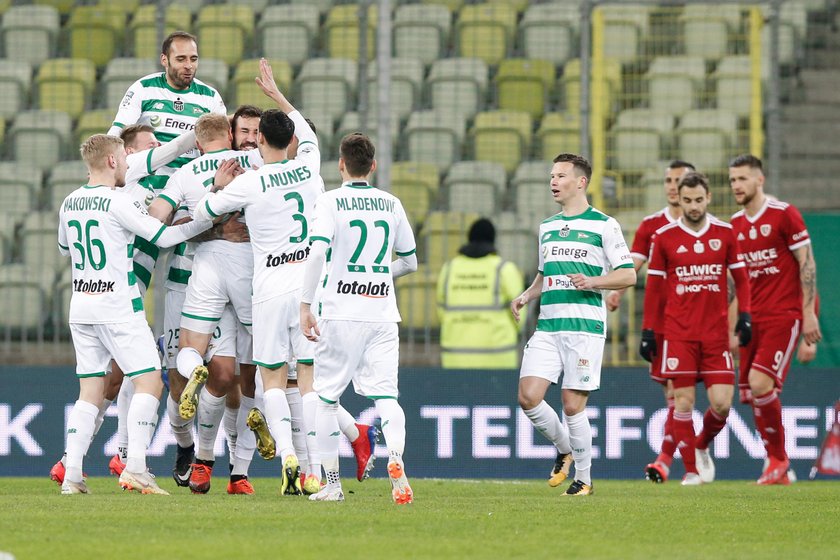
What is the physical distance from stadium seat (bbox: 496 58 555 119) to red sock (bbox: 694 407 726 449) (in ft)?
17.4

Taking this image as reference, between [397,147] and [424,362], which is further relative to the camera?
[397,147]

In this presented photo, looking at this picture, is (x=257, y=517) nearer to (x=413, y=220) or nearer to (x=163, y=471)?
(x=163, y=471)

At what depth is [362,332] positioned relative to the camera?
788 centimetres

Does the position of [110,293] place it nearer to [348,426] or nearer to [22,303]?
[348,426]

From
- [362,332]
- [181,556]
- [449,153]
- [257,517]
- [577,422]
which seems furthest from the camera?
→ [449,153]

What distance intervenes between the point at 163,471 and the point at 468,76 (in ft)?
19.1

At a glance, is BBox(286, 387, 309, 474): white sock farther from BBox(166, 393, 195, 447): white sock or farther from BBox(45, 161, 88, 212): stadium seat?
BBox(45, 161, 88, 212): stadium seat

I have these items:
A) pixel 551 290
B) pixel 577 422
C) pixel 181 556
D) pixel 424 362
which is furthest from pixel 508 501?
pixel 424 362

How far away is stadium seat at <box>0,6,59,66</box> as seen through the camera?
16.2m

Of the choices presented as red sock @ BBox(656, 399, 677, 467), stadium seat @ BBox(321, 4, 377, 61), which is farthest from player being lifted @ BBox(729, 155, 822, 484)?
stadium seat @ BBox(321, 4, 377, 61)

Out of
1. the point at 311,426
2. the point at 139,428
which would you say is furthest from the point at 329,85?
the point at 139,428

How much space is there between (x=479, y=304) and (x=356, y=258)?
4.69m

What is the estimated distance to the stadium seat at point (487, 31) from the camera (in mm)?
15875

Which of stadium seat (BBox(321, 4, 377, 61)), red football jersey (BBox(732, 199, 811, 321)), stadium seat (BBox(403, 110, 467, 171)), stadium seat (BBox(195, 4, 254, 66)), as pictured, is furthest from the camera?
stadium seat (BBox(195, 4, 254, 66))
